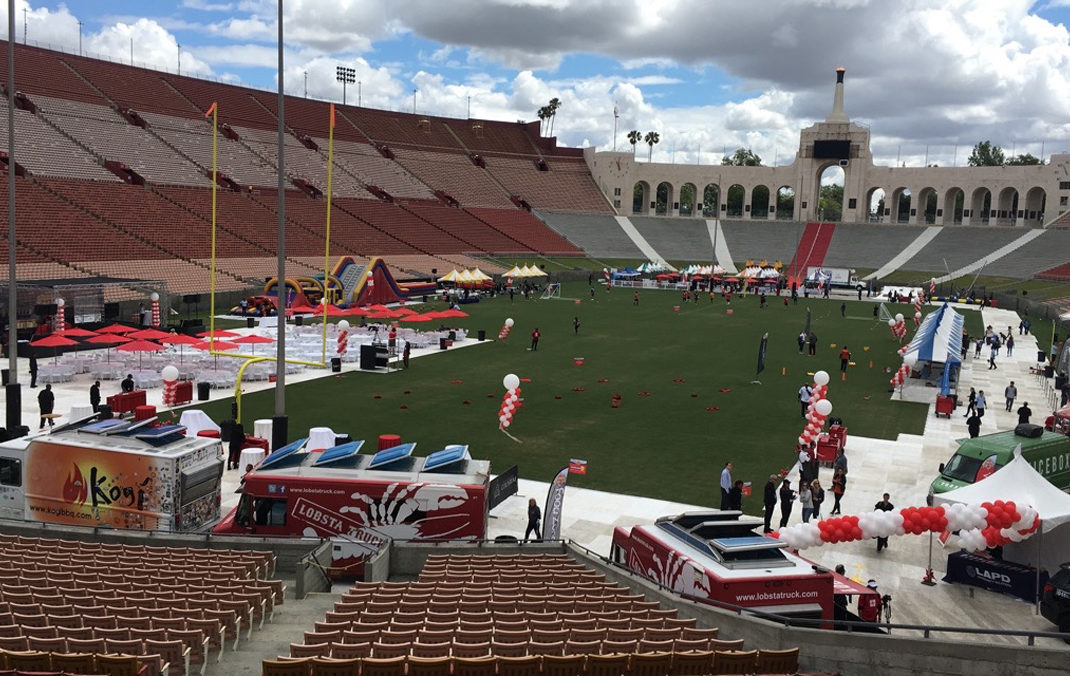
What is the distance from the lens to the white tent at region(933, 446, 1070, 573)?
15.3m

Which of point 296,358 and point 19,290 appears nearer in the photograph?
point 296,358

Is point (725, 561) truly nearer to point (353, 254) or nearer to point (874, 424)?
point (874, 424)

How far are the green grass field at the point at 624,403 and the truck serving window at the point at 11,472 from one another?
32.8 ft

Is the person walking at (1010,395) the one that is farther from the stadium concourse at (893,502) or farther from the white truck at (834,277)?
the white truck at (834,277)

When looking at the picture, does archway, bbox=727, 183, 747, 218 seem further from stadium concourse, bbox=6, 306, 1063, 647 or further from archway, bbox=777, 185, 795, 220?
stadium concourse, bbox=6, 306, 1063, 647

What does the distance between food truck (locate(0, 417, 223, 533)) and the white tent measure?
47.1 feet

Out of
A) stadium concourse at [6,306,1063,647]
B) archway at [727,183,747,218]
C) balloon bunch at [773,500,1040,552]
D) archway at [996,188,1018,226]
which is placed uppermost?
archway at [727,183,747,218]

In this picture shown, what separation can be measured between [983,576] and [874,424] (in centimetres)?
1354

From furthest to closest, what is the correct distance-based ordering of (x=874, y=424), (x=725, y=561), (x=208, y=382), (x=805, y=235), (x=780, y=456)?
(x=805, y=235) → (x=208, y=382) → (x=874, y=424) → (x=780, y=456) → (x=725, y=561)

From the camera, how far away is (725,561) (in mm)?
12148

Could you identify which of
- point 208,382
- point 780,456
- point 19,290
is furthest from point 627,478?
point 19,290

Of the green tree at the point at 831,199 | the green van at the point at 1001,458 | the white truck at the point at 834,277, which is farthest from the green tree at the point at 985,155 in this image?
the green van at the point at 1001,458

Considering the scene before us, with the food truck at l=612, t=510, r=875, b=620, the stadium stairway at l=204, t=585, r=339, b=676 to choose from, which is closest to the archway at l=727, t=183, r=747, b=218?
the food truck at l=612, t=510, r=875, b=620

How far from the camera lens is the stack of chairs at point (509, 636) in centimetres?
864
